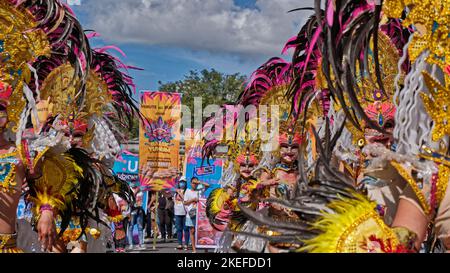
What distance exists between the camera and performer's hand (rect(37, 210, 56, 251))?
16.6 ft

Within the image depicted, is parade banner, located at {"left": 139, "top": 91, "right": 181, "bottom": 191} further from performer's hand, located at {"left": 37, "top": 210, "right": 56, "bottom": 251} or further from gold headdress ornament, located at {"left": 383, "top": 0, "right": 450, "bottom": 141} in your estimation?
gold headdress ornament, located at {"left": 383, "top": 0, "right": 450, "bottom": 141}

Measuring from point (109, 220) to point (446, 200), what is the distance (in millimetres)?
5785

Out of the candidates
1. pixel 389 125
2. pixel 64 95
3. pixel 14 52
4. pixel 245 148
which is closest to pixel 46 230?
pixel 14 52

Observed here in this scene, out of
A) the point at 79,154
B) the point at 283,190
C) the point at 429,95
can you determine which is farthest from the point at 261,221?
the point at 283,190

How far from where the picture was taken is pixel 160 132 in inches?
532

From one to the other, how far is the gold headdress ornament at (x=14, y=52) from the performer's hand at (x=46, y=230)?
2.90 feet

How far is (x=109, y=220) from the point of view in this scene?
7988mm

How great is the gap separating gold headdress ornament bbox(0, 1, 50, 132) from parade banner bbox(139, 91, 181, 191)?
28.6 ft

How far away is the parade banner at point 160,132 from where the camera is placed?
13.5 metres

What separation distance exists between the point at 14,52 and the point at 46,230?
1.38 meters

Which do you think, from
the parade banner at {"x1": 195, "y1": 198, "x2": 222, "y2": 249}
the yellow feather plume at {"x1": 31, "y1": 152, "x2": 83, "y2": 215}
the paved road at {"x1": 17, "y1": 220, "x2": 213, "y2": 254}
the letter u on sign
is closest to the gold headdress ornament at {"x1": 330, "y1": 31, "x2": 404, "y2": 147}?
the yellow feather plume at {"x1": 31, "y1": 152, "x2": 83, "y2": 215}

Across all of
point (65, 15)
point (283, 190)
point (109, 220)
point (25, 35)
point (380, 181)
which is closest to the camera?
point (380, 181)

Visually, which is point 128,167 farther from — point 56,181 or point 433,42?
point 433,42
